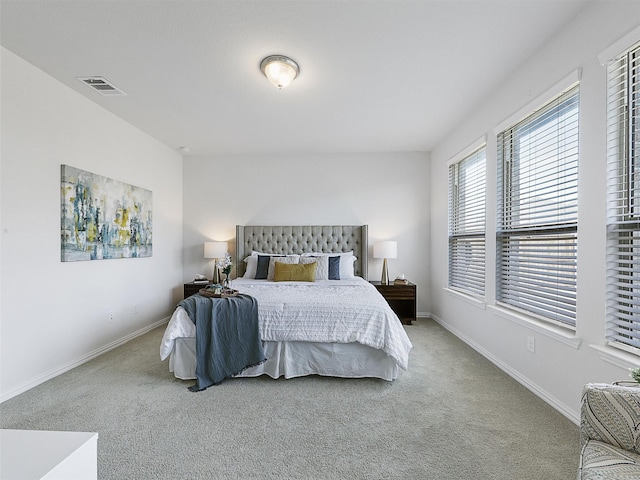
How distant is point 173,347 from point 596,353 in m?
3.11

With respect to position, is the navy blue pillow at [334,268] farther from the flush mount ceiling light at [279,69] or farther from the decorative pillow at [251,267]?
the flush mount ceiling light at [279,69]

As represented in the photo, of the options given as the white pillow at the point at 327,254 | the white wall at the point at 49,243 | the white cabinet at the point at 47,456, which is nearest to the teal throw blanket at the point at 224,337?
the white wall at the point at 49,243

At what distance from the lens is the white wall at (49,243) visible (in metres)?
2.57

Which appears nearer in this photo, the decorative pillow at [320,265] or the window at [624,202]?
the window at [624,202]

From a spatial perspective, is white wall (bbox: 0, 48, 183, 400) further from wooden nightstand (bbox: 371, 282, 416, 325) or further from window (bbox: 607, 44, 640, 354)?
window (bbox: 607, 44, 640, 354)

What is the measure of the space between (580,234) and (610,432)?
1327mm

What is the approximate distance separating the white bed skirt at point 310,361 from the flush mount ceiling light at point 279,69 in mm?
2279

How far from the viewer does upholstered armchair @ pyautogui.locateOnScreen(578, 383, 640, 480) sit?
43.7 inches

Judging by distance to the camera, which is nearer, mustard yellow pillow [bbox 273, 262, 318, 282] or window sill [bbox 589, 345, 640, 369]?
window sill [bbox 589, 345, 640, 369]

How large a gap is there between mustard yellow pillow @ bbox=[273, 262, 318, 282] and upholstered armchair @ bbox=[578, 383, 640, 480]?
325 centimetres

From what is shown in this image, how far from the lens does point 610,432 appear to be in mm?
1227

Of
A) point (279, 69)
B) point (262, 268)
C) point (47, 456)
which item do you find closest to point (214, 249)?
point (262, 268)

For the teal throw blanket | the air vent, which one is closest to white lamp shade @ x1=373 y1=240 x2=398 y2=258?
the teal throw blanket

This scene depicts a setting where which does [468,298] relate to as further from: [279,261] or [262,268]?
A: [262,268]
